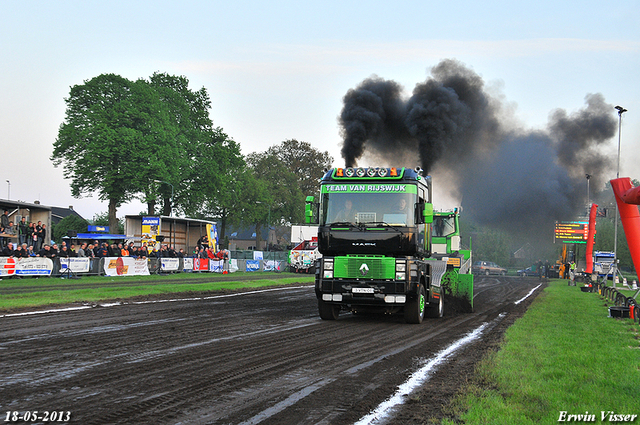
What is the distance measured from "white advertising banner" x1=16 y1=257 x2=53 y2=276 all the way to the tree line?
66.7 feet

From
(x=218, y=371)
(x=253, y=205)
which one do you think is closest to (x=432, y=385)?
(x=218, y=371)

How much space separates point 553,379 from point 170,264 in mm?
29137

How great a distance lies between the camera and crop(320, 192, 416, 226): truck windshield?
14195mm

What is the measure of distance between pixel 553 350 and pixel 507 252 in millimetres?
73929

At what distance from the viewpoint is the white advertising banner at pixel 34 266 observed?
2522 cm

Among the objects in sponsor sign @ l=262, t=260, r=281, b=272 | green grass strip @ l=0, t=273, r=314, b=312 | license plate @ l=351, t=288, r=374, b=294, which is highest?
license plate @ l=351, t=288, r=374, b=294

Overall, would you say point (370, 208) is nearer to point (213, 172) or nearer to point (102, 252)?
point (102, 252)

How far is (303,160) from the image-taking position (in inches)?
3211

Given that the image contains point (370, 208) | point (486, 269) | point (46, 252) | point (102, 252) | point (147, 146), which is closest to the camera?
point (370, 208)

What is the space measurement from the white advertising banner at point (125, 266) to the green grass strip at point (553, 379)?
21689 millimetres

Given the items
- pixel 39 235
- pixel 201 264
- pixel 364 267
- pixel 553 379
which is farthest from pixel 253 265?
pixel 553 379

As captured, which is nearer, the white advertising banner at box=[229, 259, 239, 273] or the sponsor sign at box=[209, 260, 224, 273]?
the sponsor sign at box=[209, 260, 224, 273]

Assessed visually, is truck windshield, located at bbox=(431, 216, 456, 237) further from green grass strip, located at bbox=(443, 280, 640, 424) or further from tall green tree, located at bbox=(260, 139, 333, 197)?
tall green tree, located at bbox=(260, 139, 333, 197)

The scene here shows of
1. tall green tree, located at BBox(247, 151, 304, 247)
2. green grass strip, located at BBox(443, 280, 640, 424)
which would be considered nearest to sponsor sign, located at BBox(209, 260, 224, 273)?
green grass strip, located at BBox(443, 280, 640, 424)
